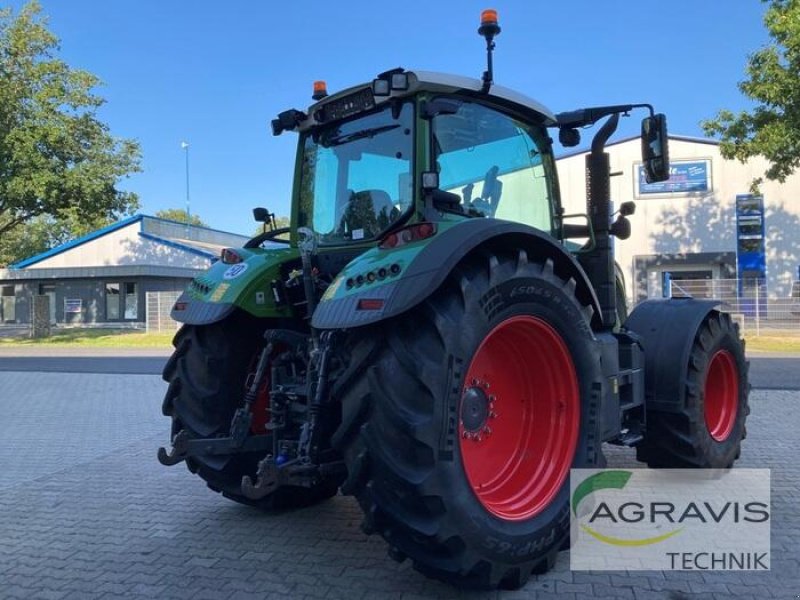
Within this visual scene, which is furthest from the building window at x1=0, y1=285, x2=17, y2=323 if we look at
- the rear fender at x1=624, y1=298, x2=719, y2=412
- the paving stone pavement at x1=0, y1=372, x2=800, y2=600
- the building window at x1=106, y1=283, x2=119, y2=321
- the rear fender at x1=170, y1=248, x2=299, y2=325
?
the rear fender at x1=624, y1=298, x2=719, y2=412

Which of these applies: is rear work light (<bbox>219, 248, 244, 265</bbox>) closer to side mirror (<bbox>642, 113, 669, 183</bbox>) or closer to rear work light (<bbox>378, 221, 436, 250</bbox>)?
rear work light (<bbox>378, 221, 436, 250</bbox>)

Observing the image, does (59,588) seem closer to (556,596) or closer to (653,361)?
(556,596)

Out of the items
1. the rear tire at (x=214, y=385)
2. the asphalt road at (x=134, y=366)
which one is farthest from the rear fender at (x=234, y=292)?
the asphalt road at (x=134, y=366)

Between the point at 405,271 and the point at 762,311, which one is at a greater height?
the point at 405,271

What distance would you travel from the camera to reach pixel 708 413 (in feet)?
18.0

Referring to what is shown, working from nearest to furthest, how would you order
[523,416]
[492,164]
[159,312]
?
[523,416]
[492,164]
[159,312]

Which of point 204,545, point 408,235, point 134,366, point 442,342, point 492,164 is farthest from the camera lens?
point 134,366

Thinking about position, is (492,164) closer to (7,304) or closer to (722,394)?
(722,394)

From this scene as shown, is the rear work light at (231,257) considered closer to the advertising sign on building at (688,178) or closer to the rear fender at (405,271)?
the rear fender at (405,271)

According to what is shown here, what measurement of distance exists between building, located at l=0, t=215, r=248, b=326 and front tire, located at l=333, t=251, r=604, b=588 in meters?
29.5

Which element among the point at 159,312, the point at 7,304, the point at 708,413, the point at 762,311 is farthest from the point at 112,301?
the point at 708,413

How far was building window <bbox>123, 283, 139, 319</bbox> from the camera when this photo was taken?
31969mm

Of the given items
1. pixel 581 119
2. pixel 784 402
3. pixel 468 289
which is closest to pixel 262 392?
pixel 468 289

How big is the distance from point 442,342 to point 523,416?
1.08m
